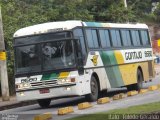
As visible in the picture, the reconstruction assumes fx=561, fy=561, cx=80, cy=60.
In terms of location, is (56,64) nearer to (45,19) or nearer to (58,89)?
(58,89)

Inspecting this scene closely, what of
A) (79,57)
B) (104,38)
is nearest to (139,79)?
(104,38)

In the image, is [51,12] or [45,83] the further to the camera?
[51,12]

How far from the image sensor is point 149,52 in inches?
1132

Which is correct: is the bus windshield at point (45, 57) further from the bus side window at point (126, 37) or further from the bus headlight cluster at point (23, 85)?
the bus side window at point (126, 37)

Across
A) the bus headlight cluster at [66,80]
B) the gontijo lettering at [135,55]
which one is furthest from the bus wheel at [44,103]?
the gontijo lettering at [135,55]

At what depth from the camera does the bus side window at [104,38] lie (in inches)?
919

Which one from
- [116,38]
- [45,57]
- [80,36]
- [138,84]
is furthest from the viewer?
[138,84]

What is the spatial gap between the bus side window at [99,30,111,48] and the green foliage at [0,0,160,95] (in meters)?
6.37

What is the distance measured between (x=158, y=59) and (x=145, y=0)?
9694 mm

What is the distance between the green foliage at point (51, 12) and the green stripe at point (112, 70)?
21.5ft

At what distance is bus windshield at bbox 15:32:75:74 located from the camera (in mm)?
20172

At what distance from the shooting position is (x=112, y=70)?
2381 centimetres

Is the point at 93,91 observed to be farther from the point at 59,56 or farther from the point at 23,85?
the point at 23,85

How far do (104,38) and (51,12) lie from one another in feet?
45.7
